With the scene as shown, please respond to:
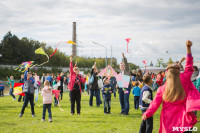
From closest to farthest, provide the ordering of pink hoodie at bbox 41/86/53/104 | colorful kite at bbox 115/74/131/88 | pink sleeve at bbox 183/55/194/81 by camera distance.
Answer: pink sleeve at bbox 183/55/194/81 < pink hoodie at bbox 41/86/53/104 < colorful kite at bbox 115/74/131/88

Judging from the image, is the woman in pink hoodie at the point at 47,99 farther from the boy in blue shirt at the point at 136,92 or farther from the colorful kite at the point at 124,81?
the boy in blue shirt at the point at 136,92

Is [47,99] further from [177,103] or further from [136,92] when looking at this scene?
[177,103]

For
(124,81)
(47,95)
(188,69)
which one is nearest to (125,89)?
(124,81)

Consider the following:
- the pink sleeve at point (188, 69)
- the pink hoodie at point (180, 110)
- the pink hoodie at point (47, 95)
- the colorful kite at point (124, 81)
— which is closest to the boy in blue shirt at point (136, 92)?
the colorful kite at point (124, 81)

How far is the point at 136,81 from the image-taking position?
12.6m

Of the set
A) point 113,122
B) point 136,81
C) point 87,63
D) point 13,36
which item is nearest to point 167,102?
point 113,122

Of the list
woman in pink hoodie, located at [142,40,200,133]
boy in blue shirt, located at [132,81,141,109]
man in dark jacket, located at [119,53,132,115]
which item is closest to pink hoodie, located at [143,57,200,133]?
woman in pink hoodie, located at [142,40,200,133]

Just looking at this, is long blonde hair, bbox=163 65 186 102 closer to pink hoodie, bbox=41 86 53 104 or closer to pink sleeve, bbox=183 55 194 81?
pink sleeve, bbox=183 55 194 81

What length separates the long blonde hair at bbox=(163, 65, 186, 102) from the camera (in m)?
4.11

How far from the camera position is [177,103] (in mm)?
4156

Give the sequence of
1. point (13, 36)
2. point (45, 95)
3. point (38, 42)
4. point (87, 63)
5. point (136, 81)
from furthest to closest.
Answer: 1. point (87, 63)
2. point (38, 42)
3. point (13, 36)
4. point (136, 81)
5. point (45, 95)

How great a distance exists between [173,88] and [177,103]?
0.88ft

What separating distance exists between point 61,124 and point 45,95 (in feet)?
4.45

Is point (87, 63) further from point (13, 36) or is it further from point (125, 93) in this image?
point (125, 93)
